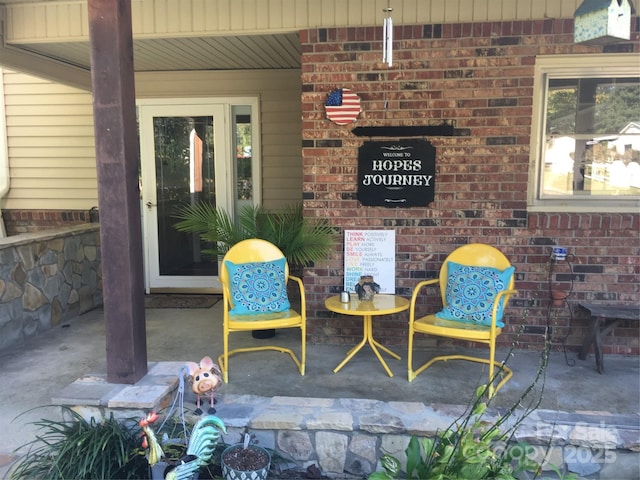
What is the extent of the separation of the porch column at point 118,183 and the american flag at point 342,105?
1.44 metres

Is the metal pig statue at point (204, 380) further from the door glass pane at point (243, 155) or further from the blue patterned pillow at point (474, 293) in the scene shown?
the door glass pane at point (243, 155)

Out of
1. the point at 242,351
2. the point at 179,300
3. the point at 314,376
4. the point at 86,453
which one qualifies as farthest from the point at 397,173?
the point at 179,300

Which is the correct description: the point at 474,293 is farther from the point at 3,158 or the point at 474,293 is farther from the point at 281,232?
the point at 3,158

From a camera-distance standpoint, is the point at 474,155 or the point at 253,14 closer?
the point at 474,155

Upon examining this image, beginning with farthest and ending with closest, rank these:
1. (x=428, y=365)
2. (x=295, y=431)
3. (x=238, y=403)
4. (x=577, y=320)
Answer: (x=577, y=320)
(x=428, y=365)
(x=238, y=403)
(x=295, y=431)

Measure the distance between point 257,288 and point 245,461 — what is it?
1321 millimetres

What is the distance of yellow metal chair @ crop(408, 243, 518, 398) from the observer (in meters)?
2.85

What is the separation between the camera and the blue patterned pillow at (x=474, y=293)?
3092mm

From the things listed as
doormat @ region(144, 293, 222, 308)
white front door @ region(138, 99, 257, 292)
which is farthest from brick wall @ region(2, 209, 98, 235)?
doormat @ region(144, 293, 222, 308)

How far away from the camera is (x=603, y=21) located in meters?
2.27

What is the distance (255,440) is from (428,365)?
51.0 inches

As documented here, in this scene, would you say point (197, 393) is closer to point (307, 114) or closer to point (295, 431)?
point (295, 431)

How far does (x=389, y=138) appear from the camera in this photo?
A: 11.7 ft

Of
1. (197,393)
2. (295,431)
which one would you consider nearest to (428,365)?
(295,431)
